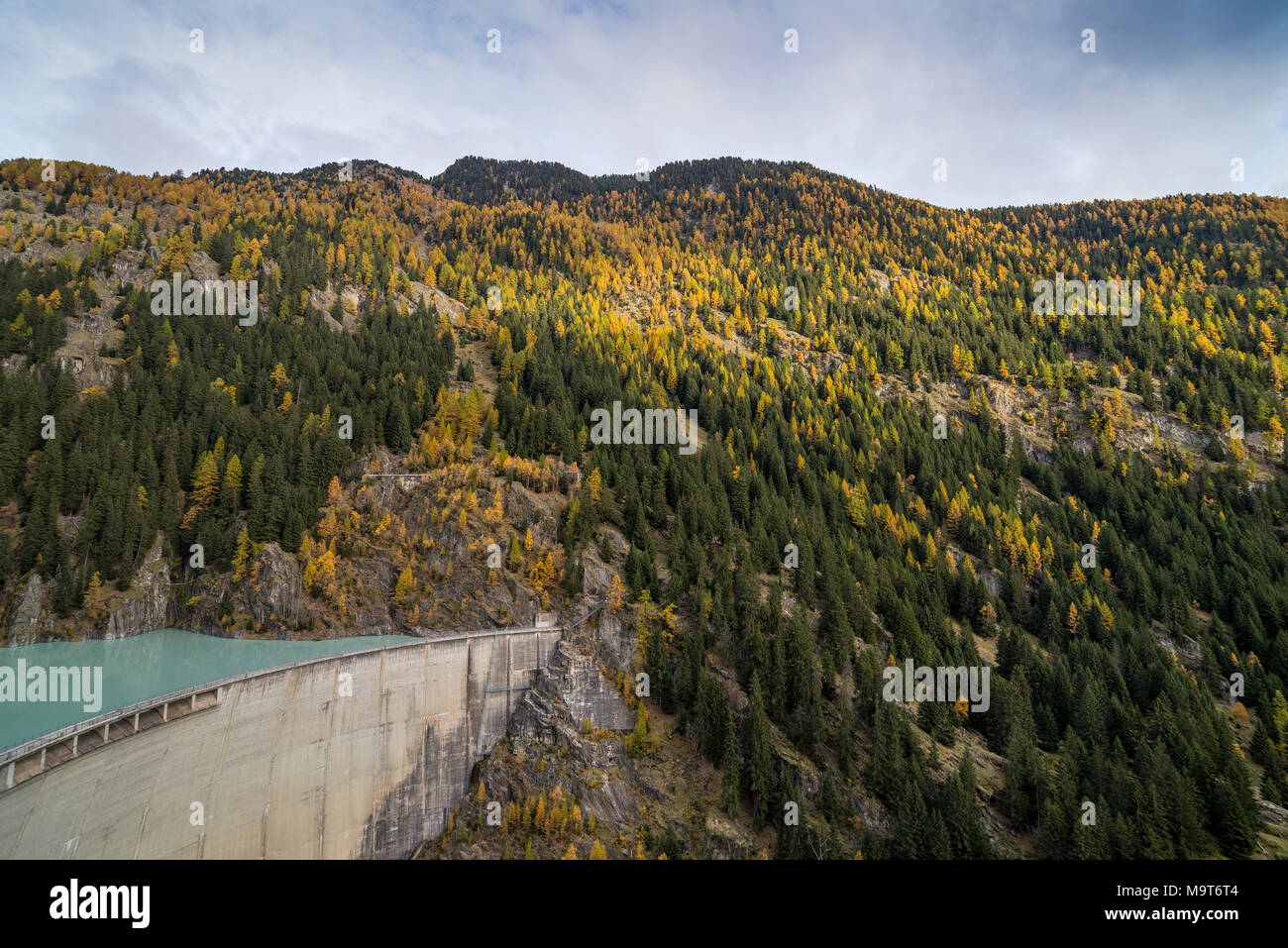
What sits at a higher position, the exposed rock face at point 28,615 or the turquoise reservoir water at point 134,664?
the exposed rock face at point 28,615

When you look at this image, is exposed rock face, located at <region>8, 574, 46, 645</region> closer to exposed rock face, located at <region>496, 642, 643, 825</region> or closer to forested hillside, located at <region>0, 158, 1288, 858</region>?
forested hillside, located at <region>0, 158, 1288, 858</region>

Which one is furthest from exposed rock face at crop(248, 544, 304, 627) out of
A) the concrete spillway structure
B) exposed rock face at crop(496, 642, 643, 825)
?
exposed rock face at crop(496, 642, 643, 825)

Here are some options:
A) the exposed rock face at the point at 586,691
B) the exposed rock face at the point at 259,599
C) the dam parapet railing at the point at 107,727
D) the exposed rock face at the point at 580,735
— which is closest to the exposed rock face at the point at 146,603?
the exposed rock face at the point at 259,599

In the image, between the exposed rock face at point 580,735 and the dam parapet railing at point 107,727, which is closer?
the dam parapet railing at point 107,727

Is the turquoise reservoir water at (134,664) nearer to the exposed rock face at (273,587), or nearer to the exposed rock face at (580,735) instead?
the exposed rock face at (273,587)

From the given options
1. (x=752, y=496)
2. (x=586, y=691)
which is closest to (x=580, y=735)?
(x=586, y=691)

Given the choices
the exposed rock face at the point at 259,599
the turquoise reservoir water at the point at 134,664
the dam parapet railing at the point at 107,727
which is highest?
the exposed rock face at the point at 259,599

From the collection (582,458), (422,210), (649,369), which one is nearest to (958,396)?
(649,369)
